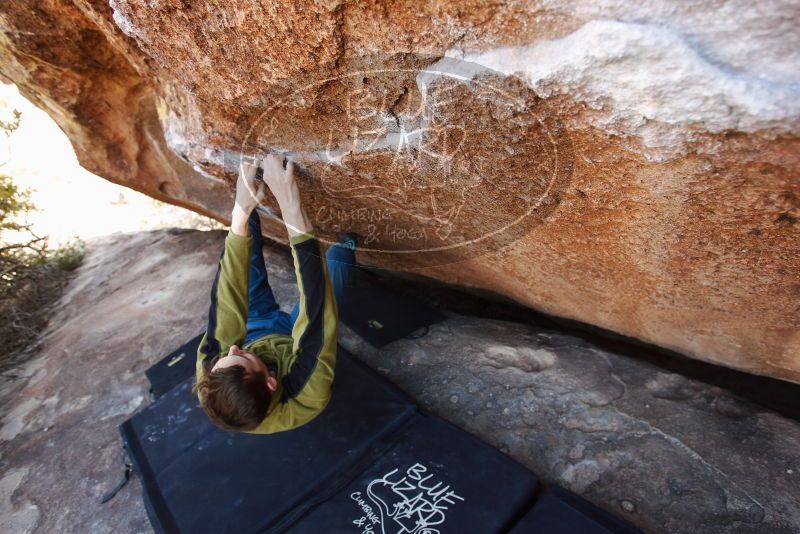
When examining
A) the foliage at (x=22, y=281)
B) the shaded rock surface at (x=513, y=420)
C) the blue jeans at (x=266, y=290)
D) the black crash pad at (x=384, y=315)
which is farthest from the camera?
the foliage at (x=22, y=281)

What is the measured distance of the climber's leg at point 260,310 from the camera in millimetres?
2221

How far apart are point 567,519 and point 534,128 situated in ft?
3.64

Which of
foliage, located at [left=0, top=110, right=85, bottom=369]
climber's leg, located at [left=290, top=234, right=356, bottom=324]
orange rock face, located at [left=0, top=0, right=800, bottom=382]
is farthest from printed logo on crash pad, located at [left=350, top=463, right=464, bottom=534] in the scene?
foliage, located at [left=0, top=110, right=85, bottom=369]

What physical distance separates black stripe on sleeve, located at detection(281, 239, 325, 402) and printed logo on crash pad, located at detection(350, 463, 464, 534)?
0.44m

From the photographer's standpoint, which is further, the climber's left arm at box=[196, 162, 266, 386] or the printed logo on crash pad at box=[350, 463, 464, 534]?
the climber's left arm at box=[196, 162, 266, 386]

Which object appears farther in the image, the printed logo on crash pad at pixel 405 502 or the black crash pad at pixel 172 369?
the black crash pad at pixel 172 369

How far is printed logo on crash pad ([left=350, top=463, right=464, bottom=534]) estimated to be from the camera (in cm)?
160

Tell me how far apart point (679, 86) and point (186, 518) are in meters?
1.96

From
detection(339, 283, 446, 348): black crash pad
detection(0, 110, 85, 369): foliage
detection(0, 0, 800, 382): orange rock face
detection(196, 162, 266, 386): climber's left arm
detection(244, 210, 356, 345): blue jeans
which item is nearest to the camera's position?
detection(0, 0, 800, 382): orange rock face

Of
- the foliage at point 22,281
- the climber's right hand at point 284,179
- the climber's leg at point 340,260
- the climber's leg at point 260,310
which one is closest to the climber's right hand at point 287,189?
the climber's right hand at point 284,179

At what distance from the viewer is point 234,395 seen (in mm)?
1575

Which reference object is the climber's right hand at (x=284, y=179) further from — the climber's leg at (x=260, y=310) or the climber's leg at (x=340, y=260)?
the climber's leg at (x=340, y=260)

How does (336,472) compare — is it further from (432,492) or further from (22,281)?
Answer: (22,281)

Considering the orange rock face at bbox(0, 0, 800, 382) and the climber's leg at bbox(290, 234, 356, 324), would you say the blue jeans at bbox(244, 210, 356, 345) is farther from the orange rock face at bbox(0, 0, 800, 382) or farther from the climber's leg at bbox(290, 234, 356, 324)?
the orange rock face at bbox(0, 0, 800, 382)
